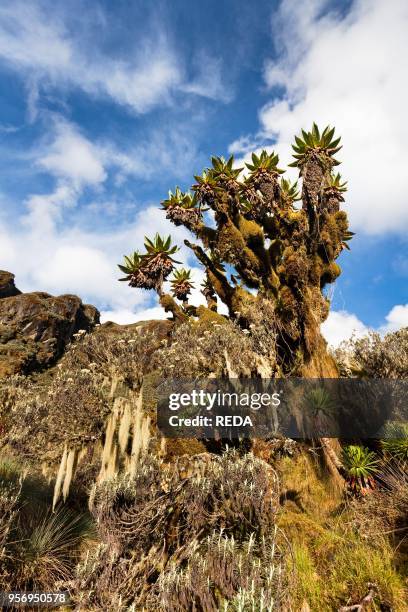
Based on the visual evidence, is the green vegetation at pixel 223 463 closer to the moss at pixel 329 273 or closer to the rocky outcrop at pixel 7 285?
the moss at pixel 329 273

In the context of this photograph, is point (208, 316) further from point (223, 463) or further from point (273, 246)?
point (223, 463)

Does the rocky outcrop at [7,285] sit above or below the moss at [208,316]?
above

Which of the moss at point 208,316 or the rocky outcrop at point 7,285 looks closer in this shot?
the moss at point 208,316

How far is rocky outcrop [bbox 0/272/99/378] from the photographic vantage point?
33.8 meters

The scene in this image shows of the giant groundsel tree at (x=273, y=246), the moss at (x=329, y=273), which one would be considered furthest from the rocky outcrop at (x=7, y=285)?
the moss at (x=329, y=273)

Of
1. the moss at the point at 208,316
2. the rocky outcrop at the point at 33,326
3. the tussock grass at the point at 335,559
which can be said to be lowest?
the tussock grass at the point at 335,559

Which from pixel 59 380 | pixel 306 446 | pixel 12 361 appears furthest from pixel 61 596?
pixel 12 361

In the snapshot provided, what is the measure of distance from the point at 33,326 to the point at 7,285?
36.1 ft

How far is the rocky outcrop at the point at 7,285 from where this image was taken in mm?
48219

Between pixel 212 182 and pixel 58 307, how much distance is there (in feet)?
118

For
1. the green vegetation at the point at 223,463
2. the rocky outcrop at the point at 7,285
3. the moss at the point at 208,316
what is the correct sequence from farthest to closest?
the rocky outcrop at the point at 7,285 < the moss at the point at 208,316 < the green vegetation at the point at 223,463

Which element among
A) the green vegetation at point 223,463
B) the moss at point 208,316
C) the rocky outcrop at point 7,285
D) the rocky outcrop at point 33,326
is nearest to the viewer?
the green vegetation at point 223,463

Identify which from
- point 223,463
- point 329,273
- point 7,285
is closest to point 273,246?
point 329,273

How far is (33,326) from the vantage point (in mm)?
41969
